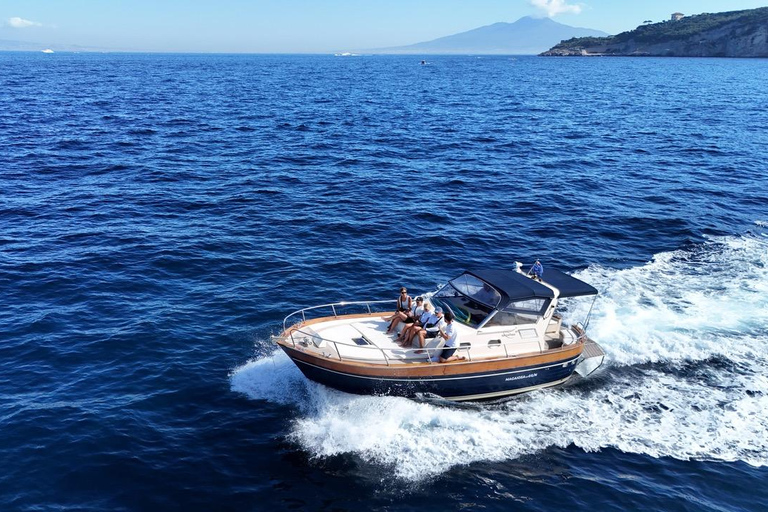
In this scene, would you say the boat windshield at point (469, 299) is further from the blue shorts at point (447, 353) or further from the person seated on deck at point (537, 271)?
the person seated on deck at point (537, 271)

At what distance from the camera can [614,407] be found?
58.0 ft

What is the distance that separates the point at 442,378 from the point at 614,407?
5.38m

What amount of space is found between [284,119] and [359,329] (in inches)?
1972

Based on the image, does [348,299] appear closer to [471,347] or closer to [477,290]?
[477,290]

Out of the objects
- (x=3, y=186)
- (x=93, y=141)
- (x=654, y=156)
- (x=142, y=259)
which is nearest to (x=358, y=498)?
(x=142, y=259)

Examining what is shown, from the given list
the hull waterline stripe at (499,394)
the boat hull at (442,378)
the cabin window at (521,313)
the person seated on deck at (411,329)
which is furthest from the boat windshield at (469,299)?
the hull waterline stripe at (499,394)

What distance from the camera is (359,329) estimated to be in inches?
733

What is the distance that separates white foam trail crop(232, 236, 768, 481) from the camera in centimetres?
1567

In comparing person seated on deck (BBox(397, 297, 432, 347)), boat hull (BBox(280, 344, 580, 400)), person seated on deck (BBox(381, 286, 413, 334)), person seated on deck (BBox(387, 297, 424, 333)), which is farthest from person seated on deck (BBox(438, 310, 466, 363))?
person seated on deck (BBox(381, 286, 413, 334))

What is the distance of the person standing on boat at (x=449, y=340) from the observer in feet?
56.2

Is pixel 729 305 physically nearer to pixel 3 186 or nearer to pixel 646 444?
pixel 646 444

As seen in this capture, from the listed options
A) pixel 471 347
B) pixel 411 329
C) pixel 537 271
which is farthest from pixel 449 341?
pixel 537 271

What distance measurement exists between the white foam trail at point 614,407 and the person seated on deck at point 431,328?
190cm

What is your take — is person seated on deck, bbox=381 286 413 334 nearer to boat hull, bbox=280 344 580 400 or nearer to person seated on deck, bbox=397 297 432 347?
person seated on deck, bbox=397 297 432 347
